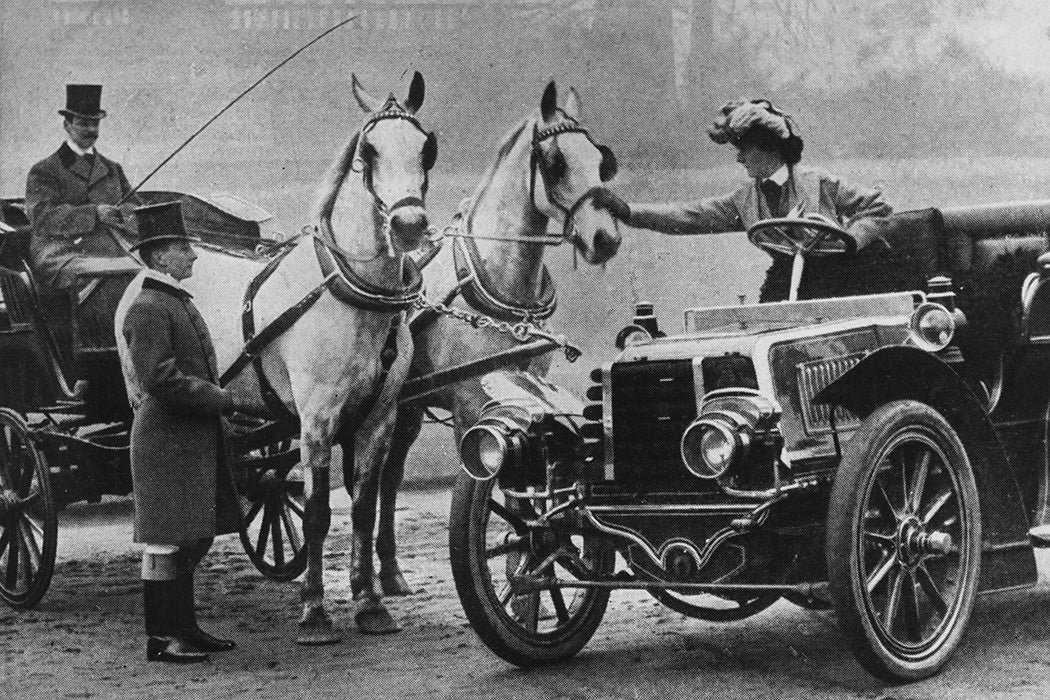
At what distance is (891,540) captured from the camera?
3.94 metres

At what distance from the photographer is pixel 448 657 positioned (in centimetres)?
464

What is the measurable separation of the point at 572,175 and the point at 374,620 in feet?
6.84

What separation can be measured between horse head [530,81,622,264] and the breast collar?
350 millimetres

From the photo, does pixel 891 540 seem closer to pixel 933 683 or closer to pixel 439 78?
pixel 933 683

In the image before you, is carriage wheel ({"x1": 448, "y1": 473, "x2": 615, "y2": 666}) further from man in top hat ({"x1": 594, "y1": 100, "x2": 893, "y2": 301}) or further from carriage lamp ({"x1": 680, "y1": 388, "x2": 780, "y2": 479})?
man in top hat ({"x1": 594, "y1": 100, "x2": 893, "y2": 301})

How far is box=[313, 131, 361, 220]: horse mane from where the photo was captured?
5.25 metres

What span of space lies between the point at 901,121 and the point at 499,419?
137 inches

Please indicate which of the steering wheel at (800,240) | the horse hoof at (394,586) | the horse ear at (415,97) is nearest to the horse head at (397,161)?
the horse ear at (415,97)

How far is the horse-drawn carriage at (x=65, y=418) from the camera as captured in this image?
574 centimetres

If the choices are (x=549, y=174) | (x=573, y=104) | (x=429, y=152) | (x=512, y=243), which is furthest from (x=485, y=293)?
(x=573, y=104)

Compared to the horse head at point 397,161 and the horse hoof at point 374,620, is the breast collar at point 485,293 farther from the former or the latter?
the horse hoof at point 374,620

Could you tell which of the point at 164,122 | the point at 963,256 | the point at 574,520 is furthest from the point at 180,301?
the point at 963,256

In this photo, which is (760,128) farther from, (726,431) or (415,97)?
(726,431)

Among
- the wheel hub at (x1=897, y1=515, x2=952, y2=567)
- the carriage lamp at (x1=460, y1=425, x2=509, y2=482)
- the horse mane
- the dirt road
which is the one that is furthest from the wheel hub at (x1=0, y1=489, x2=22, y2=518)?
the wheel hub at (x1=897, y1=515, x2=952, y2=567)
